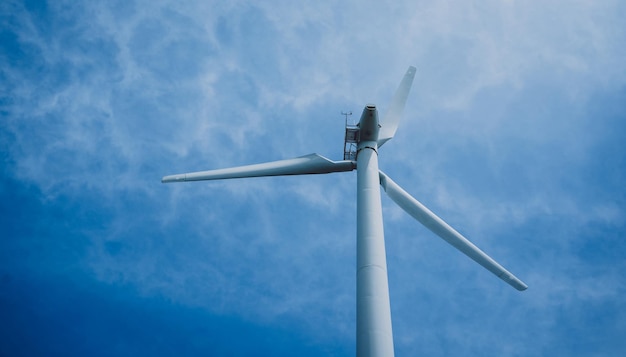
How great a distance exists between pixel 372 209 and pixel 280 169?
7.78 m

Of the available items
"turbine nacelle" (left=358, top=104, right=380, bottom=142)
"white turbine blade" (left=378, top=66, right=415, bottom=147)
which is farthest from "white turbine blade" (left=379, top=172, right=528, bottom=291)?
"white turbine blade" (left=378, top=66, right=415, bottom=147)

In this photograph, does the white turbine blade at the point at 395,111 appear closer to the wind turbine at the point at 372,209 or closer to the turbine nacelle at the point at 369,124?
the wind turbine at the point at 372,209

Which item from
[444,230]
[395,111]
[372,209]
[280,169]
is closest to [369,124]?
[395,111]

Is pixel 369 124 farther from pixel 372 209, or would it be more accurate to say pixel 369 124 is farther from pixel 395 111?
pixel 372 209

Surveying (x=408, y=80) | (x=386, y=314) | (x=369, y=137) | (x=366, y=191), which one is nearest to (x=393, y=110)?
(x=408, y=80)

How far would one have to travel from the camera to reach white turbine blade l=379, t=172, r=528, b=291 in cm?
2783

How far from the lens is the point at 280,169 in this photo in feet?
99.1

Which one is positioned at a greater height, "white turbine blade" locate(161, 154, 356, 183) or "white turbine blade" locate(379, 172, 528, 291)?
"white turbine blade" locate(161, 154, 356, 183)

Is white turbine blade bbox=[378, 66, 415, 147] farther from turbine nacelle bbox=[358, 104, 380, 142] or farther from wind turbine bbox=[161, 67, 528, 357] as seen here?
turbine nacelle bbox=[358, 104, 380, 142]

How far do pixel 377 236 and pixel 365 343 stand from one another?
17.1ft

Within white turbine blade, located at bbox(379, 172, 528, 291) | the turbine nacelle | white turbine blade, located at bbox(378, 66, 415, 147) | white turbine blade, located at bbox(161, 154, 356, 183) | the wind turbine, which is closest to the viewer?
the wind turbine

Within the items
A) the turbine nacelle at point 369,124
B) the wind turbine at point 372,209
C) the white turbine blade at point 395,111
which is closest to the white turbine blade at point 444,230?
the wind turbine at point 372,209

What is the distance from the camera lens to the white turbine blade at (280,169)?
96.5 feet

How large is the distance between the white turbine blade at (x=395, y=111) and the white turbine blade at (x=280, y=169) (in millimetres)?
3504
